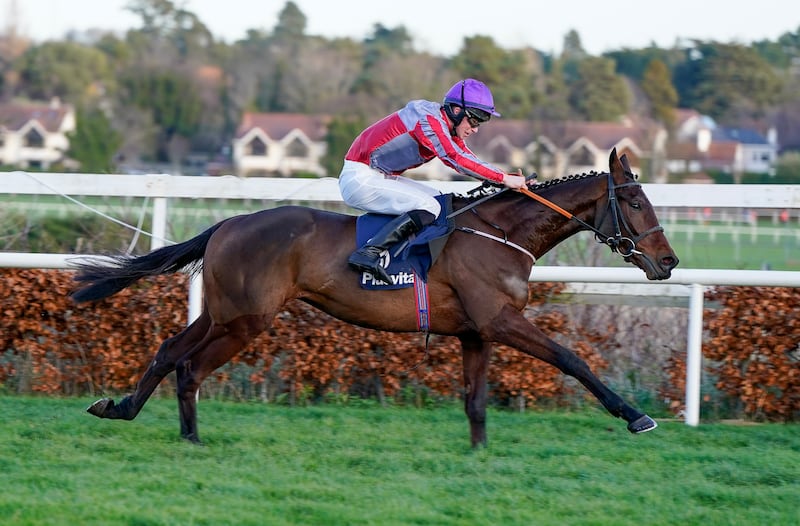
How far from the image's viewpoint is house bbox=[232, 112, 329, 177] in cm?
5116

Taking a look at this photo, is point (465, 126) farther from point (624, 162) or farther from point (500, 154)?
point (500, 154)

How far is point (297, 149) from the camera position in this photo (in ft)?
172

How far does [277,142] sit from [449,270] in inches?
1934

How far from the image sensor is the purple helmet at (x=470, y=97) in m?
5.00

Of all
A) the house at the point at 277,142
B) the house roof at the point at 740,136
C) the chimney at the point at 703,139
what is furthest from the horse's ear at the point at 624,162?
the house roof at the point at 740,136

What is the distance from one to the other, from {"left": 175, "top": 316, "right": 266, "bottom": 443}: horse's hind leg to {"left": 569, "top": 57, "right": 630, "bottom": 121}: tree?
5190 centimetres

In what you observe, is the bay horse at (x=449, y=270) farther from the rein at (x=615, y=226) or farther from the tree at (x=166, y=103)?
the tree at (x=166, y=103)

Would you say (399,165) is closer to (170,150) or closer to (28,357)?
(28,357)

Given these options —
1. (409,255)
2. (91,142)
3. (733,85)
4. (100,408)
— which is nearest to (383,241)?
(409,255)

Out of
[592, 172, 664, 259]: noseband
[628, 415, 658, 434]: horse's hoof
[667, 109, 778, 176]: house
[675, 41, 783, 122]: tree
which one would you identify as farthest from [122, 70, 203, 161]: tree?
[628, 415, 658, 434]: horse's hoof

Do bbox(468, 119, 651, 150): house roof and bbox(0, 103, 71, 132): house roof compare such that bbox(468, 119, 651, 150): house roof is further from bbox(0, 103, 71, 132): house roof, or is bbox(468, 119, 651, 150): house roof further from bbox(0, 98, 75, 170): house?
bbox(0, 103, 71, 132): house roof

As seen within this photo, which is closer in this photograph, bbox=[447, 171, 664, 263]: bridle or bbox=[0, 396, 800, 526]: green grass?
bbox=[0, 396, 800, 526]: green grass

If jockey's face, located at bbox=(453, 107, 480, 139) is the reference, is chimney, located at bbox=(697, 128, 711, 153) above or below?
above

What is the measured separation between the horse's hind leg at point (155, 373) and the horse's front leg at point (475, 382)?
4.26 feet
